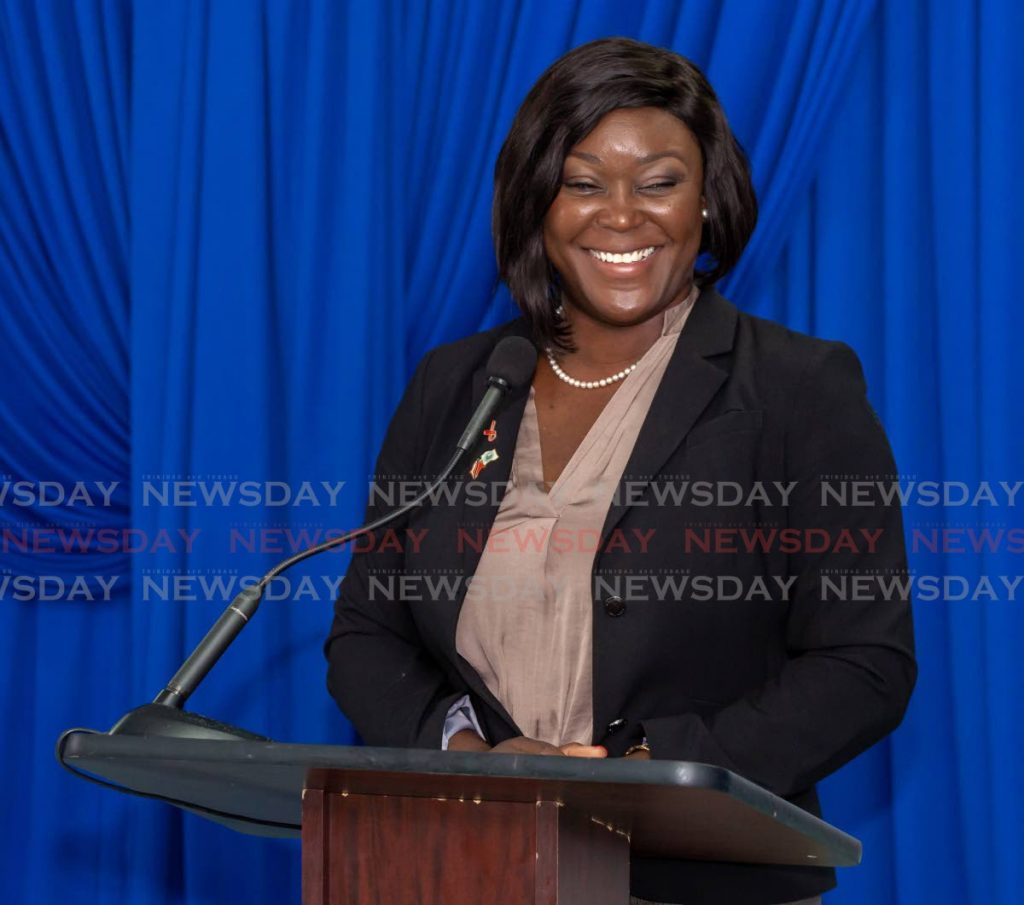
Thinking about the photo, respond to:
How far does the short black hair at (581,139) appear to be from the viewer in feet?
6.71

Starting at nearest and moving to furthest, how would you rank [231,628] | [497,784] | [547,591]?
[497,784], [231,628], [547,591]

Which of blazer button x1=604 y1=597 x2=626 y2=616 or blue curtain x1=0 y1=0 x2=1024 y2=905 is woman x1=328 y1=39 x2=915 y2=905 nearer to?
blazer button x1=604 y1=597 x2=626 y2=616

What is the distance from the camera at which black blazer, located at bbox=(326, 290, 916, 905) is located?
1723 mm

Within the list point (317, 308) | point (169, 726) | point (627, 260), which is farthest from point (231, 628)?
point (317, 308)

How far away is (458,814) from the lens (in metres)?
1.22

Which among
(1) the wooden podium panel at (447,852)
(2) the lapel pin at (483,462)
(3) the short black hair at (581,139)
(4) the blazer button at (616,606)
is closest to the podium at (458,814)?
(1) the wooden podium panel at (447,852)

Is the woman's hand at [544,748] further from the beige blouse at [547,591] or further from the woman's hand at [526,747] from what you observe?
the beige blouse at [547,591]

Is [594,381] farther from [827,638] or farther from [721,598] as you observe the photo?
[827,638]

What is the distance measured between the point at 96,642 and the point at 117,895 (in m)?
0.52

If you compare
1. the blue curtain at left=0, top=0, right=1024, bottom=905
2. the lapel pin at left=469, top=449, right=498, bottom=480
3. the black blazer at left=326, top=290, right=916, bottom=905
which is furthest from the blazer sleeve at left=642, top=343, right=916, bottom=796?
the blue curtain at left=0, top=0, right=1024, bottom=905

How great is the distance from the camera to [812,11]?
266 centimetres

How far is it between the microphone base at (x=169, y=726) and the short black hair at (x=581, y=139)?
924 mm

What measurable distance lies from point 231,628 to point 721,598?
0.63 meters

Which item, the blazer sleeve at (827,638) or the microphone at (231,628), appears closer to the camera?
the microphone at (231,628)
